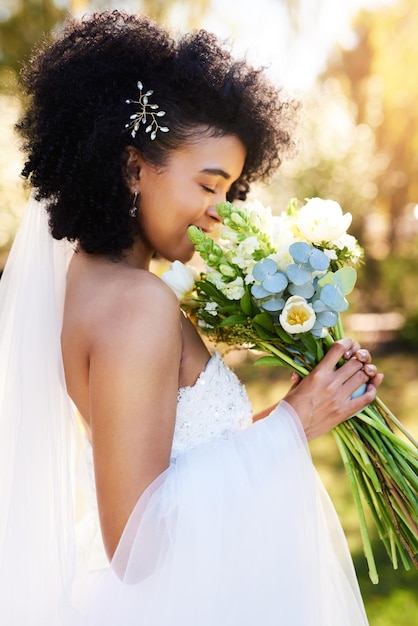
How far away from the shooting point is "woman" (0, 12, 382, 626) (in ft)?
4.99

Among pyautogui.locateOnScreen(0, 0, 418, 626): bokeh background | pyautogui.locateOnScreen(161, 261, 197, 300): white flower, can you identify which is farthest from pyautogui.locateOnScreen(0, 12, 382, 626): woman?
pyautogui.locateOnScreen(0, 0, 418, 626): bokeh background

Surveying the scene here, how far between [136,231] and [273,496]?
83 cm

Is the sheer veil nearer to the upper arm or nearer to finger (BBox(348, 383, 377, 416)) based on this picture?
the upper arm

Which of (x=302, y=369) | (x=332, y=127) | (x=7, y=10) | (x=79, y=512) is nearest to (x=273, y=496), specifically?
(x=302, y=369)

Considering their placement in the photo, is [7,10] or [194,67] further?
[7,10]

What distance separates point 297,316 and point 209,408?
0.37m

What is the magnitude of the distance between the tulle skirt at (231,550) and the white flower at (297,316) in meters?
0.25

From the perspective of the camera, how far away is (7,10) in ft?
23.4

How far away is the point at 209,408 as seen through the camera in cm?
183

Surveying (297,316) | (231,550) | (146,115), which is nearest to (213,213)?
(146,115)

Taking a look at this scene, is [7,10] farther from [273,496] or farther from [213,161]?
[273,496]

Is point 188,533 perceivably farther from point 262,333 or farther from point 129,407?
point 262,333

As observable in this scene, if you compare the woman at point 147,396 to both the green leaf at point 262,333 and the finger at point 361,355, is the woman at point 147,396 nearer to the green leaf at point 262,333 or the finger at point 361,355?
the finger at point 361,355

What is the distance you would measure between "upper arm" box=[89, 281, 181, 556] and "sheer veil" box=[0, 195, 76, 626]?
0.23 m
